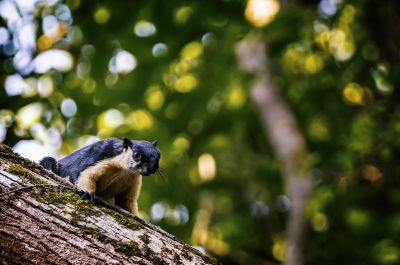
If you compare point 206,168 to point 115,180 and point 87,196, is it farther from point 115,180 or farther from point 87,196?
point 87,196

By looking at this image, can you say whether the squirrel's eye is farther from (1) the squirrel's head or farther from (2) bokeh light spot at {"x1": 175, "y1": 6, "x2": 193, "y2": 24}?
(2) bokeh light spot at {"x1": 175, "y1": 6, "x2": 193, "y2": 24}

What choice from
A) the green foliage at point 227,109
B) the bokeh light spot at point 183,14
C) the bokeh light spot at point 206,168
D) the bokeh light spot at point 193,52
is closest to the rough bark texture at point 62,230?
the green foliage at point 227,109

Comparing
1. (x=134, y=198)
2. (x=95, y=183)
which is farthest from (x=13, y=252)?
(x=134, y=198)

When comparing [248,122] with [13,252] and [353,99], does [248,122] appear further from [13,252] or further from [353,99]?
[13,252]

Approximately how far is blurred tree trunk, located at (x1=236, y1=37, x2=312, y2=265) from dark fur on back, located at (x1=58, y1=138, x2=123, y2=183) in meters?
3.36

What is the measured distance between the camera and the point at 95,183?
175 inches

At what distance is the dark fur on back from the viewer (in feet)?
14.9

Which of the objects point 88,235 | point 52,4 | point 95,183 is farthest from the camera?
point 52,4

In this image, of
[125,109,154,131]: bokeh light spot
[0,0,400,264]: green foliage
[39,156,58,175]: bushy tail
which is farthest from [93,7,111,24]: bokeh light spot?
[39,156,58,175]: bushy tail

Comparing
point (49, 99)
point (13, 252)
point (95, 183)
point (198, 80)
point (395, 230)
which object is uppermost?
point (198, 80)

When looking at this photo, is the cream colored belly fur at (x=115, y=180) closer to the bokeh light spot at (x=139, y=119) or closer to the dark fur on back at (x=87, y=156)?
the dark fur on back at (x=87, y=156)

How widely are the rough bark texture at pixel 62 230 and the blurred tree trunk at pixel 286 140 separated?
4.43 meters

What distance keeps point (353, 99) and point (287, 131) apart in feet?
4.32

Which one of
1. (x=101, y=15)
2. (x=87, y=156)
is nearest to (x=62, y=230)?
(x=87, y=156)
